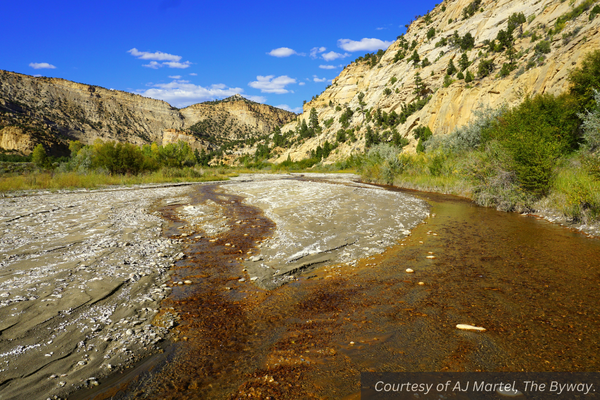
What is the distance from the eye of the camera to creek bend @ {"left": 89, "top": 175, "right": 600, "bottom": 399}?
2.87 m

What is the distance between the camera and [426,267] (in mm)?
5762

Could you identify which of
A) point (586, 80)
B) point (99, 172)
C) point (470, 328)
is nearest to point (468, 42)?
point (586, 80)

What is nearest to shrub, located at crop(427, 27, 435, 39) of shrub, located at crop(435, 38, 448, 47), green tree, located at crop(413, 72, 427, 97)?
shrub, located at crop(435, 38, 448, 47)

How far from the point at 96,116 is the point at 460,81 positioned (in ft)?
360

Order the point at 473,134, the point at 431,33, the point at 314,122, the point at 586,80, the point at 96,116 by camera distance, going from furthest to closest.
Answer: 1. the point at 96,116
2. the point at 314,122
3. the point at 431,33
4. the point at 473,134
5. the point at 586,80

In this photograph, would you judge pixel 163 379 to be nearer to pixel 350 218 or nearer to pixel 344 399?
pixel 344 399

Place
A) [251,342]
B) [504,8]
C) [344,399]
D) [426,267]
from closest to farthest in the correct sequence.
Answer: [344,399] < [251,342] < [426,267] < [504,8]

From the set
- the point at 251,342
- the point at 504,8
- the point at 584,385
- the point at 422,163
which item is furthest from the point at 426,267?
the point at 504,8

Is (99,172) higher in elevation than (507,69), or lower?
lower

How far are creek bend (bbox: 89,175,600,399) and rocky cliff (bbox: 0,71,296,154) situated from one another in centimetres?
8743

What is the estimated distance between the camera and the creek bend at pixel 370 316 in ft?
9.41

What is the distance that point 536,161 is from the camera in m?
11.0

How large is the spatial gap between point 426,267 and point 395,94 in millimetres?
57241

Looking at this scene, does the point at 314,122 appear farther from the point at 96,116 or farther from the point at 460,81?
the point at 96,116
